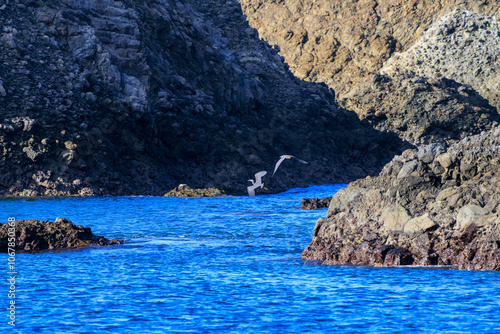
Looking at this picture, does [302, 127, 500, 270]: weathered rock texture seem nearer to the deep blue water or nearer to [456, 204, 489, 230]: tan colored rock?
[456, 204, 489, 230]: tan colored rock

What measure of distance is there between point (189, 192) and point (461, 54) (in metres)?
90.8

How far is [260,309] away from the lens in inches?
521

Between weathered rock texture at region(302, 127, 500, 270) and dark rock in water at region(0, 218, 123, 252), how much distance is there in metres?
8.24

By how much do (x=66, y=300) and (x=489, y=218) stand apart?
9922 millimetres

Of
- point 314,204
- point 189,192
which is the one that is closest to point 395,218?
point 314,204

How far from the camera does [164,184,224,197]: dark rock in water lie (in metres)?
61.9

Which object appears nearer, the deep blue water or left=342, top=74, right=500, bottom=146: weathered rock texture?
the deep blue water

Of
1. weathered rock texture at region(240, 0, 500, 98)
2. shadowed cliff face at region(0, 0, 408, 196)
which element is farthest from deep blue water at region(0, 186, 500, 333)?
weathered rock texture at region(240, 0, 500, 98)

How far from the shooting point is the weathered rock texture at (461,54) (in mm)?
131000

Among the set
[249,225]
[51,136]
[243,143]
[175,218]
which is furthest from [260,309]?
[243,143]

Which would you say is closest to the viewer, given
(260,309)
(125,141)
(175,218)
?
(260,309)

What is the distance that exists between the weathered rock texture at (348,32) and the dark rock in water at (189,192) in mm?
86974

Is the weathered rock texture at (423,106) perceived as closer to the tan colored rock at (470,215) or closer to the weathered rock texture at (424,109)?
the weathered rock texture at (424,109)

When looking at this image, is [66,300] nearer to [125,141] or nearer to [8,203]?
[8,203]
